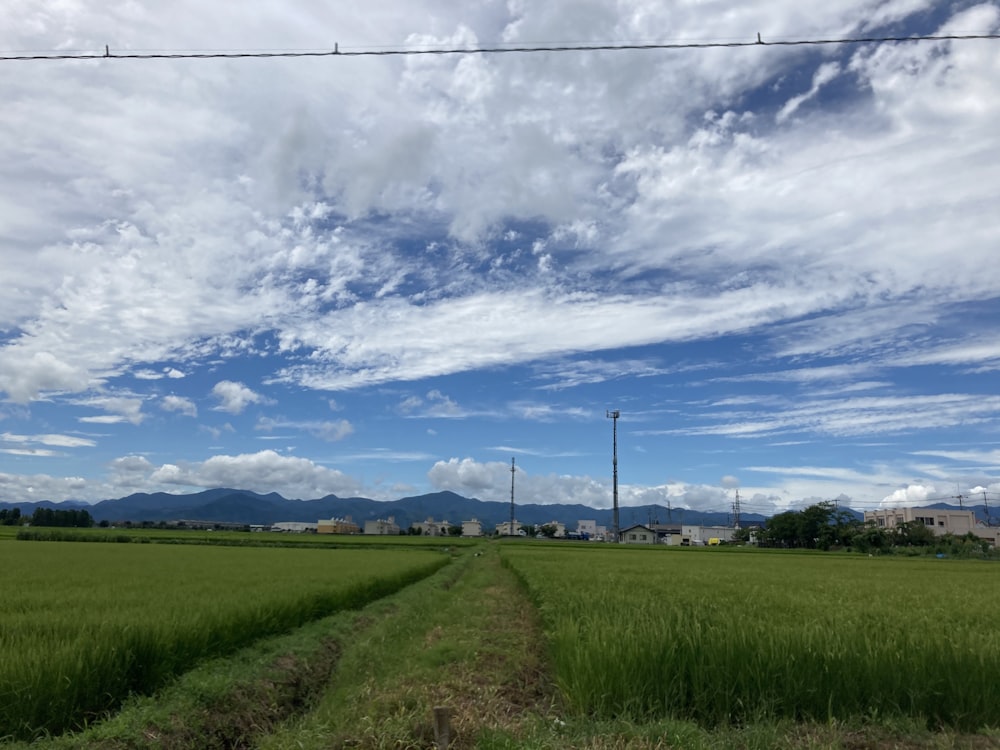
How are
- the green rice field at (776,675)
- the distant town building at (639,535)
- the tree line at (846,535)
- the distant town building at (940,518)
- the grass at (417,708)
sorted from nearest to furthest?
the grass at (417,708)
the green rice field at (776,675)
the tree line at (846,535)
the distant town building at (940,518)
the distant town building at (639,535)

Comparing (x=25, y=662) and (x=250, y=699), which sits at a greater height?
(x=25, y=662)

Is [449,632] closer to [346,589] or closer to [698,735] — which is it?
[346,589]

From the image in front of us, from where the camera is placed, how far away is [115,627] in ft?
28.9

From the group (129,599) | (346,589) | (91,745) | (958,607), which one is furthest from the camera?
(346,589)

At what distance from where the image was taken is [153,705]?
754cm

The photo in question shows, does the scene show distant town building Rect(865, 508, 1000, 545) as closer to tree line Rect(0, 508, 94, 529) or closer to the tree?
the tree

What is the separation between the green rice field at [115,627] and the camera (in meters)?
6.84

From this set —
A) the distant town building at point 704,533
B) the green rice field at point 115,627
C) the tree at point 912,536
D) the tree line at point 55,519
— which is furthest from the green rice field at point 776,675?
the distant town building at point 704,533

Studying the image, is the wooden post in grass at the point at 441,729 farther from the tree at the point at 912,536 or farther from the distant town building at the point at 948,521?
the distant town building at the point at 948,521

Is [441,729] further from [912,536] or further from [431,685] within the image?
[912,536]

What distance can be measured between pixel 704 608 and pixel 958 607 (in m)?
6.66

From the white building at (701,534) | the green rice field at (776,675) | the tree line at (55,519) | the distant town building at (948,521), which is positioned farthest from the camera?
the white building at (701,534)

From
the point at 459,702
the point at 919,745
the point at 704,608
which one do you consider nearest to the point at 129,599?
the point at 459,702

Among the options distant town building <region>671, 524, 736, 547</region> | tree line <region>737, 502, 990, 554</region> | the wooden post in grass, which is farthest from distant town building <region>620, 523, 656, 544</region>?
the wooden post in grass
